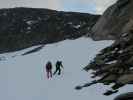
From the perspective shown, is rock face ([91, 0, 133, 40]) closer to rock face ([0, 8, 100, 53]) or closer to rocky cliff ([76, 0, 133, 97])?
rocky cliff ([76, 0, 133, 97])

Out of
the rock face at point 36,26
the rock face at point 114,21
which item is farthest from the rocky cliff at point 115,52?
the rock face at point 36,26

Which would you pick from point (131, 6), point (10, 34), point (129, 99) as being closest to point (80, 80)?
point (129, 99)

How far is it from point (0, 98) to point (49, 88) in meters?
3.25

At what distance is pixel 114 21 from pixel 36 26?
176 feet

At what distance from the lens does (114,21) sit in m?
51.0

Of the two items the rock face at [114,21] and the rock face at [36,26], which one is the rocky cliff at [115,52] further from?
the rock face at [36,26]

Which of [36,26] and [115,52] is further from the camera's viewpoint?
[36,26]

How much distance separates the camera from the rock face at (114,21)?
4742 centimetres

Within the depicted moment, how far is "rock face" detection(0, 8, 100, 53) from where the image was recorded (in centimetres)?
8969

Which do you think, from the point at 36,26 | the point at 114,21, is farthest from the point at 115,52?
the point at 36,26

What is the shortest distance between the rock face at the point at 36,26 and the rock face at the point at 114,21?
27.9m

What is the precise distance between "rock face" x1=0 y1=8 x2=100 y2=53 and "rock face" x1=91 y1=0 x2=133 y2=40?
91.5ft

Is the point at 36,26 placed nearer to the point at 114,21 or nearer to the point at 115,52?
the point at 114,21

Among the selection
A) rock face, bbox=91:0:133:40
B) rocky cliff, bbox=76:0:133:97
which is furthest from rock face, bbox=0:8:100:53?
rocky cliff, bbox=76:0:133:97
